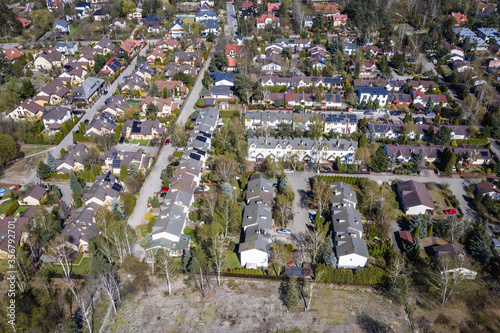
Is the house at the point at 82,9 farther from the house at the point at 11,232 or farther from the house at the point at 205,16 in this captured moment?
the house at the point at 11,232

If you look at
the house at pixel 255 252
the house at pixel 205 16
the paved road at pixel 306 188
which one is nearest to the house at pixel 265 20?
the house at pixel 205 16

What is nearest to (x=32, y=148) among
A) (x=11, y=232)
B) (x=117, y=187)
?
(x=117, y=187)

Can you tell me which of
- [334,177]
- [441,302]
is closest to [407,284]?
[441,302]

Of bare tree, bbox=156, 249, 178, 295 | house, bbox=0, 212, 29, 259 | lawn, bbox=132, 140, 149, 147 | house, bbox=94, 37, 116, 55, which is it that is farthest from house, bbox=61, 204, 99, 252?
house, bbox=94, 37, 116, 55

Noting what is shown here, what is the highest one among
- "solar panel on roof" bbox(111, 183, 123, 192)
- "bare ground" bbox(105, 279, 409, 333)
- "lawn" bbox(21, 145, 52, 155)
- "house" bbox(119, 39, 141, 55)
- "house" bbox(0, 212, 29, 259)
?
"house" bbox(119, 39, 141, 55)

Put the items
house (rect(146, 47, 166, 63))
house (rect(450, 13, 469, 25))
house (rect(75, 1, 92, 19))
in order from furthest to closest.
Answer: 1. house (rect(75, 1, 92, 19))
2. house (rect(450, 13, 469, 25))
3. house (rect(146, 47, 166, 63))

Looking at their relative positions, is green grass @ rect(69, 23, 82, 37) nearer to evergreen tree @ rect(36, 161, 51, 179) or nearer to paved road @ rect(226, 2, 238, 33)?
paved road @ rect(226, 2, 238, 33)
